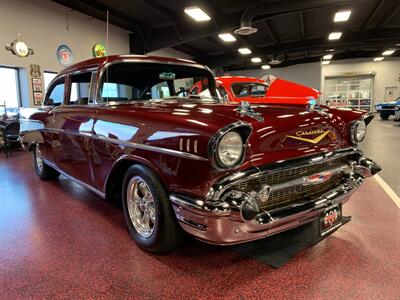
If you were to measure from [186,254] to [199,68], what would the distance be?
192 cm

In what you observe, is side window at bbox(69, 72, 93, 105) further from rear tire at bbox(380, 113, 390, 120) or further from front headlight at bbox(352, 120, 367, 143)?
rear tire at bbox(380, 113, 390, 120)

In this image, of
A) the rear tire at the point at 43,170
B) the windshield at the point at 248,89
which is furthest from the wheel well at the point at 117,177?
the windshield at the point at 248,89

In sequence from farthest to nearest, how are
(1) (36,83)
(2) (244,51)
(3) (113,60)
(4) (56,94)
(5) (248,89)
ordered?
(2) (244,51) → (1) (36,83) → (5) (248,89) → (4) (56,94) → (3) (113,60)

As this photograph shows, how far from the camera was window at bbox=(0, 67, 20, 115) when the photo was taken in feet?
24.3

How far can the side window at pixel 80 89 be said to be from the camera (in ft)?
8.96

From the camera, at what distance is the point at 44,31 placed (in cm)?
796

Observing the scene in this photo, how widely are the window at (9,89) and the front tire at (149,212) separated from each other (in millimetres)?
6699

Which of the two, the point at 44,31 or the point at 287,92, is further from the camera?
the point at 44,31

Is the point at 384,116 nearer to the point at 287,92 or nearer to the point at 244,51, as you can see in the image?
the point at 244,51

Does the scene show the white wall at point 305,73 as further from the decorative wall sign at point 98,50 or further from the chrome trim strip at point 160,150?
the chrome trim strip at point 160,150

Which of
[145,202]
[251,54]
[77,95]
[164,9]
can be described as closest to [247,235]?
[145,202]

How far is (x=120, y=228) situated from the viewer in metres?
2.59

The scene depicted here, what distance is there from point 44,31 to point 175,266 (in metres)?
8.09

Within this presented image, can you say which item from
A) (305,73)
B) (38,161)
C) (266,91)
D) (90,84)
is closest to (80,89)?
(90,84)
